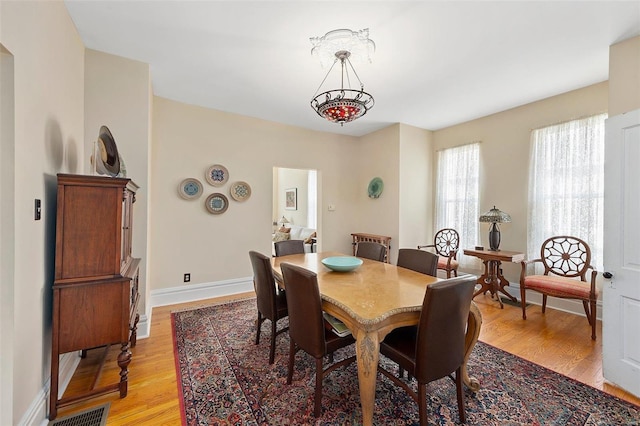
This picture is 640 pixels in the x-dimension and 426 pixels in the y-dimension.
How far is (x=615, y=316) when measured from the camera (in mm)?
1964

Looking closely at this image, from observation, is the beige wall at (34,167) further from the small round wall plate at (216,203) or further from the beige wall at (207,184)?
the small round wall plate at (216,203)

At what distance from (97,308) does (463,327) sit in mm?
2248

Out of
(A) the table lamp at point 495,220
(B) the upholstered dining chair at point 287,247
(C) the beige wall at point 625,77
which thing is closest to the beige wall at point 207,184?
(B) the upholstered dining chair at point 287,247

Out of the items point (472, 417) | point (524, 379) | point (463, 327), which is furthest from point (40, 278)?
point (524, 379)

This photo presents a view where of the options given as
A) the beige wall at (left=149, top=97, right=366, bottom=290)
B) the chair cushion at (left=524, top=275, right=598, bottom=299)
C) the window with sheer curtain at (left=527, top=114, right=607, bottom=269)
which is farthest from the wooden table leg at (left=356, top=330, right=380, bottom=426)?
the window with sheer curtain at (left=527, top=114, right=607, bottom=269)

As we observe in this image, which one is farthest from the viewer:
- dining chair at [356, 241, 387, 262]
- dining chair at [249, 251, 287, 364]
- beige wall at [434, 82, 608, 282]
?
beige wall at [434, 82, 608, 282]

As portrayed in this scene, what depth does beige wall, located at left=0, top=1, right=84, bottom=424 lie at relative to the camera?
1315 millimetres

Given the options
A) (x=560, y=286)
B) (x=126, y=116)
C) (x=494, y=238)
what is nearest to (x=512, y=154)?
(x=494, y=238)

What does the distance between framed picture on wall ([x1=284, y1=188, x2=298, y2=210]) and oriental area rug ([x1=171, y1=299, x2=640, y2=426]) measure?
5368 millimetres

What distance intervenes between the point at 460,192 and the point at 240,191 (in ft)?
11.5

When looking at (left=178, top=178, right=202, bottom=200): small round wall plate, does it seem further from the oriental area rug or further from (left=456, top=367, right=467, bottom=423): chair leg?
(left=456, top=367, right=467, bottom=423): chair leg

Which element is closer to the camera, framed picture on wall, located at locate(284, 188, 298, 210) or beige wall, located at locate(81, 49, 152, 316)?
beige wall, located at locate(81, 49, 152, 316)

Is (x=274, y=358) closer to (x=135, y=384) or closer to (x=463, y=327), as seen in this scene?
(x=135, y=384)

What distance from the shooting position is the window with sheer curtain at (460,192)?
4.18m
